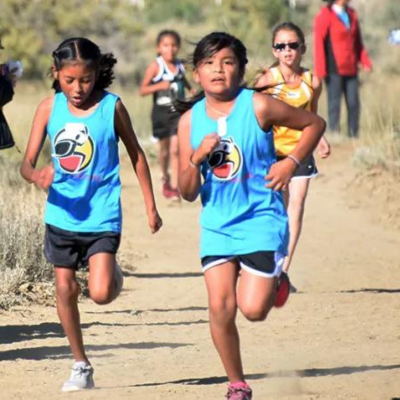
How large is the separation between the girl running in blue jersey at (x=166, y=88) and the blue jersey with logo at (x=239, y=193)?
8304mm

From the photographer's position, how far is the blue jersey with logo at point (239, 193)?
6398mm

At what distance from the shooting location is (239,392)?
6.32m

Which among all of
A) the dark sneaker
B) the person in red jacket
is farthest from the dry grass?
the person in red jacket

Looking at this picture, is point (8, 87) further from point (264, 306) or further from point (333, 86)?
point (333, 86)

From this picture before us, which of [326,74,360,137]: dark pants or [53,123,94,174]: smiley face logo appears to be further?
[326,74,360,137]: dark pants

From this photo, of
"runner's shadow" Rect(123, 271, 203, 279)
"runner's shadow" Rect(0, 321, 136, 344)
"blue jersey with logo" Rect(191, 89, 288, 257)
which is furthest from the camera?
"runner's shadow" Rect(123, 271, 203, 279)

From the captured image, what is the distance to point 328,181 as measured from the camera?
15.9m

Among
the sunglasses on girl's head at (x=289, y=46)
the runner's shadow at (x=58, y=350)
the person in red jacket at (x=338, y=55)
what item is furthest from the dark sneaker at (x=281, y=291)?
the person in red jacket at (x=338, y=55)

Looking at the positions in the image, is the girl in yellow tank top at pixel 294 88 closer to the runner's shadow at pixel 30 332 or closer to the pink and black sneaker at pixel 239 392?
the runner's shadow at pixel 30 332

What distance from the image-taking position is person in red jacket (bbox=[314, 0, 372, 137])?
1811 cm

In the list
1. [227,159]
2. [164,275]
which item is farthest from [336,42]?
[227,159]

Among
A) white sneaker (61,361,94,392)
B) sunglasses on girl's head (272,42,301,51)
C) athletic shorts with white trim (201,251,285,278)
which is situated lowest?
white sneaker (61,361,94,392)

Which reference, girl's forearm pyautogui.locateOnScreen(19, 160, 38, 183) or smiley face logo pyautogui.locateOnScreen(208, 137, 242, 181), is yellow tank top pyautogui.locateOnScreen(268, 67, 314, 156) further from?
smiley face logo pyautogui.locateOnScreen(208, 137, 242, 181)

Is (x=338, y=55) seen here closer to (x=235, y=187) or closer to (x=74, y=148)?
(x=74, y=148)
